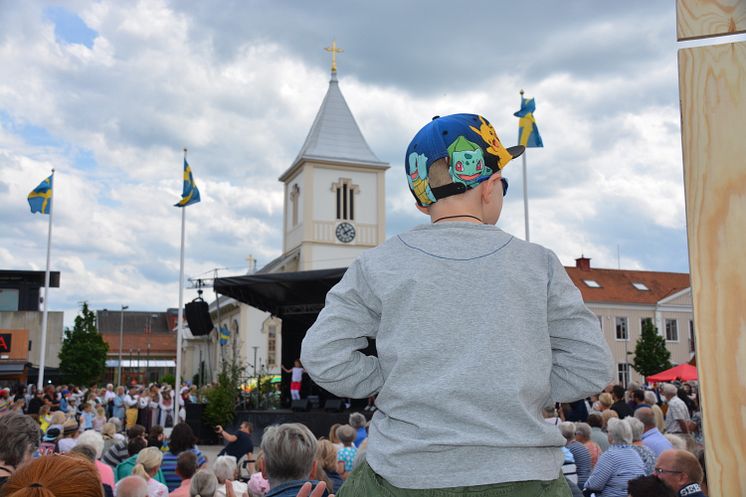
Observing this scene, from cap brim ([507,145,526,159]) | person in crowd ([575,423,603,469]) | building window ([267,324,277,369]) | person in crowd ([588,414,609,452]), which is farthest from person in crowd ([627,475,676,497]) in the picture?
building window ([267,324,277,369])

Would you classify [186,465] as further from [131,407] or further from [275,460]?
[131,407]

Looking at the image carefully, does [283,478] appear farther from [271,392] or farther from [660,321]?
[660,321]

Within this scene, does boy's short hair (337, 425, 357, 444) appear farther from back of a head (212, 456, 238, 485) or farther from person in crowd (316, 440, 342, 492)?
back of a head (212, 456, 238, 485)

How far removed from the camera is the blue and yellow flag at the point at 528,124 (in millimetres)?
20641

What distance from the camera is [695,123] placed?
72.7 inches

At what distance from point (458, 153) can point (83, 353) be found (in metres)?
59.3

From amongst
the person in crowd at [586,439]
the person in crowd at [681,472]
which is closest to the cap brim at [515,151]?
the person in crowd at [681,472]

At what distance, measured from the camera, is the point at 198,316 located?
24484 mm

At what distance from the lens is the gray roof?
5769cm

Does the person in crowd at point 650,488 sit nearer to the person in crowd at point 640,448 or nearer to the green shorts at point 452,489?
the person in crowd at point 640,448

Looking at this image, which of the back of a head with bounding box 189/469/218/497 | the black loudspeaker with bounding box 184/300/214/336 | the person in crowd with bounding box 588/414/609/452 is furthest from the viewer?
the black loudspeaker with bounding box 184/300/214/336

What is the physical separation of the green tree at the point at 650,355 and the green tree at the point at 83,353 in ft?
127

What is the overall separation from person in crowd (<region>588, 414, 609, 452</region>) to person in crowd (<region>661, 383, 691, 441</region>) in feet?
4.98

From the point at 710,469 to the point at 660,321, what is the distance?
60370 millimetres
